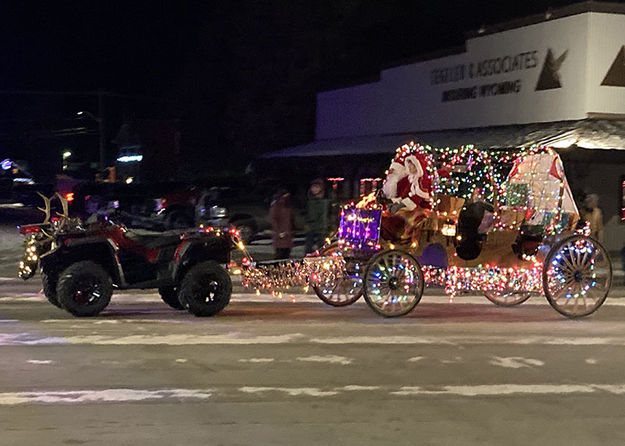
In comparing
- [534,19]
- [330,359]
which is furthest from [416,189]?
[534,19]

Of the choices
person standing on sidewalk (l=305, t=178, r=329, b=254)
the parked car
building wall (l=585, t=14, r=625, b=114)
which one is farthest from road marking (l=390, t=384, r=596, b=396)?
the parked car

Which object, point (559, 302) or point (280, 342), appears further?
point (559, 302)

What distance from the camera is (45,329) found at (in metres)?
10.8

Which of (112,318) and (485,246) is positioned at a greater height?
(485,246)

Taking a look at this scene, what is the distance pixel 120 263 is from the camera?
1165cm

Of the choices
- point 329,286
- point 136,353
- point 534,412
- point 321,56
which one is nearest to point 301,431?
point 534,412

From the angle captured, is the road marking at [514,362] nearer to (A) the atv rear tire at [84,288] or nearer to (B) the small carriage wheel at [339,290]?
(B) the small carriage wheel at [339,290]

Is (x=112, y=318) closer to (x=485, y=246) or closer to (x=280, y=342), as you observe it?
(x=280, y=342)

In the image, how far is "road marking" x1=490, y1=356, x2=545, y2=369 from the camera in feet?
30.0

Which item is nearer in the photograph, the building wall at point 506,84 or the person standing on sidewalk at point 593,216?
the person standing on sidewalk at point 593,216

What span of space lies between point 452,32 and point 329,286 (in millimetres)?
35890

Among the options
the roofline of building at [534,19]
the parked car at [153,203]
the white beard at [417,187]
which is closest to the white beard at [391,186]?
the white beard at [417,187]

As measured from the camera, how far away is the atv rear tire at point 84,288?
11445 millimetres

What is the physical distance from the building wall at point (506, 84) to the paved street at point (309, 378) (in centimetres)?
971
